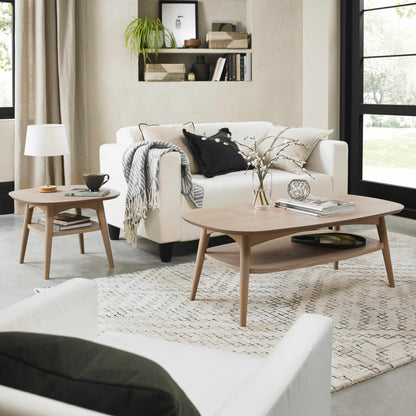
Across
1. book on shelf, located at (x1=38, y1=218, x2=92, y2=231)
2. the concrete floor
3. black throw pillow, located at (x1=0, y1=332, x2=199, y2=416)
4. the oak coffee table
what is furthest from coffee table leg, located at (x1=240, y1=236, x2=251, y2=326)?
black throw pillow, located at (x1=0, y1=332, x2=199, y2=416)

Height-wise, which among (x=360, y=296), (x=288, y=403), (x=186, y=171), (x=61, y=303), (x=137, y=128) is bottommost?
(x=360, y=296)

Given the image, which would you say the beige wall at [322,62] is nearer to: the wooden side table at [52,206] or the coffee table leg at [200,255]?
the wooden side table at [52,206]

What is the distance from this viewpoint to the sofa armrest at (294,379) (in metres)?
1.12

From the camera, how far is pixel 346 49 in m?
5.88

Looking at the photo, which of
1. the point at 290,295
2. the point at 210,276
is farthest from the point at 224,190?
the point at 290,295

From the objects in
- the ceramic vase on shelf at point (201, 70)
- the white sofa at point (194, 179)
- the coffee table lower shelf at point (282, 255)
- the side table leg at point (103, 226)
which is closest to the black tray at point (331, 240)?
the coffee table lower shelf at point (282, 255)

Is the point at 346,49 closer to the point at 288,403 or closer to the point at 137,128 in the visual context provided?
the point at 137,128

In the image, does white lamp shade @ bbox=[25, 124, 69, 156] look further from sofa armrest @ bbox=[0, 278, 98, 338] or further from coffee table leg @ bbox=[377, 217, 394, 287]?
sofa armrest @ bbox=[0, 278, 98, 338]

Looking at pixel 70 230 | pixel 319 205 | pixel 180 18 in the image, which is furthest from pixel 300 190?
pixel 180 18

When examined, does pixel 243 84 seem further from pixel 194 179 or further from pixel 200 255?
pixel 200 255

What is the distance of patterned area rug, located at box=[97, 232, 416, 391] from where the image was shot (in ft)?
8.41

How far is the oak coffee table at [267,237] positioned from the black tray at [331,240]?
0.03 m

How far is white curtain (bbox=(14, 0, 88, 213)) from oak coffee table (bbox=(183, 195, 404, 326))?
2705 mm

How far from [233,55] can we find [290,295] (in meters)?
3.43
